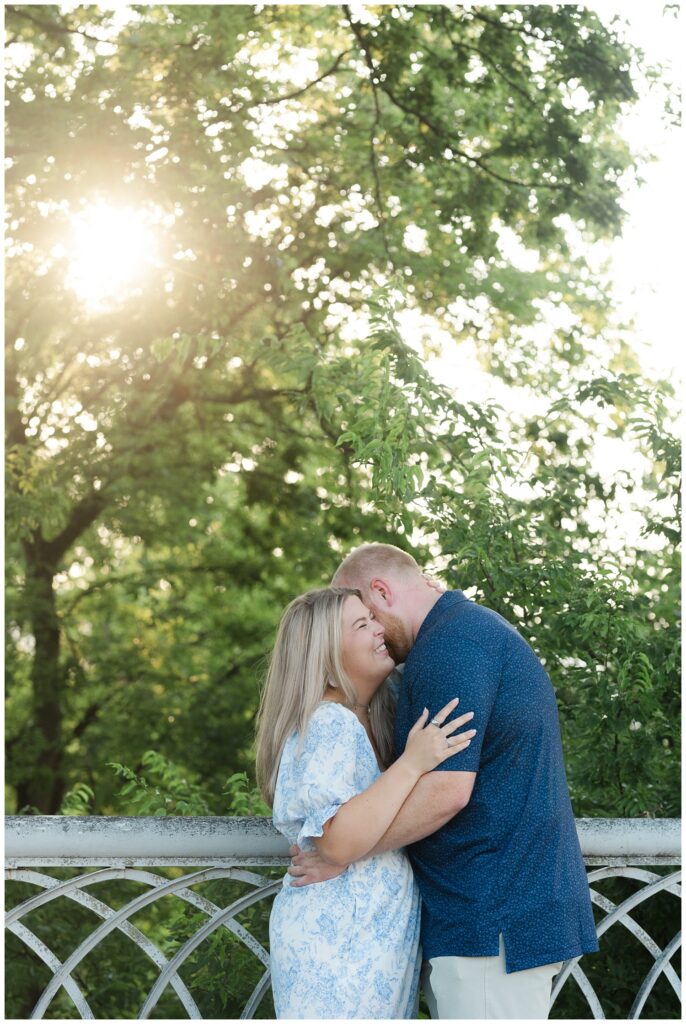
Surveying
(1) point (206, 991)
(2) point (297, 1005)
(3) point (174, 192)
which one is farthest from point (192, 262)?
(2) point (297, 1005)

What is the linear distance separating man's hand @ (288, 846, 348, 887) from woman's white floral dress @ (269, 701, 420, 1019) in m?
0.03

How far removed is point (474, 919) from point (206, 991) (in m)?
1.34

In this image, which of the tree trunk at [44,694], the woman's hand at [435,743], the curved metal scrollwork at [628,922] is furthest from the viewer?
the tree trunk at [44,694]

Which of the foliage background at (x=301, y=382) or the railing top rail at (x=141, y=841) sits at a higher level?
the foliage background at (x=301, y=382)

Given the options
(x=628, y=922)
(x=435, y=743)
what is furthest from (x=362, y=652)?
(x=628, y=922)

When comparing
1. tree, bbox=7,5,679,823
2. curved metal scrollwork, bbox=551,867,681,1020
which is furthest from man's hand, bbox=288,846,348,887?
tree, bbox=7,5,679,823

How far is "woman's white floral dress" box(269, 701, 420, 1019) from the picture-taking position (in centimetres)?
214

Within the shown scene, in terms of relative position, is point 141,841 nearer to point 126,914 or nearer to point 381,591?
point 126,914

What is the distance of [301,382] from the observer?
15.4 feet

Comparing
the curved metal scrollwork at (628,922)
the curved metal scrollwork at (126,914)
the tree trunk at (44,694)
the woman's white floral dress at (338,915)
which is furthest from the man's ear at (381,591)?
the tree trunk at (44,694)

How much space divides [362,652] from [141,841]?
0.67 m

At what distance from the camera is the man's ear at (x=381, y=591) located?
8.02ft

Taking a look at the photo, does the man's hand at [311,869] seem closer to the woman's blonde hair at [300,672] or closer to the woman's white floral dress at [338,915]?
the woman's white floral dress at [338,915]

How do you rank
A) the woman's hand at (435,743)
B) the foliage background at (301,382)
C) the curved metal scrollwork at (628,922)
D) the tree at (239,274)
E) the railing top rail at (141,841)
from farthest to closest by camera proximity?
the tree at (239,274) < the foliage background at (301,382) < the curved metal scrollwork at (628,922) < the railing top rail at (141,841) < the woman's hand at (435,743)
